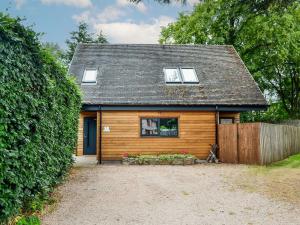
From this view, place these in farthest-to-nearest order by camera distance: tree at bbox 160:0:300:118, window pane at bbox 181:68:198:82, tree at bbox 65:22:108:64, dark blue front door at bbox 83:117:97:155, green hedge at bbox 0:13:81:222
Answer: tree at bbox 65:22:108:64
tree at bbox 160:0:300:118
dark blue front door at bbox 83:117:97:155
window pane at bbox 181:68:198:82
green hedge at bbox 0:13:81:222

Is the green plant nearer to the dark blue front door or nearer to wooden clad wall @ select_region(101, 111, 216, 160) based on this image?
wooden clad wall @ select_region(101, 111, 216, 160)

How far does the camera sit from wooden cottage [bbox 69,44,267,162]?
16328mm

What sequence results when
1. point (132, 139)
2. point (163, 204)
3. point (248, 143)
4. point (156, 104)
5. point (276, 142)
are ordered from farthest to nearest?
1. point (132, 139)
2. point (156, 104)
3. point (276, 142)
4. point (248, 143)
5. point (163, 204)

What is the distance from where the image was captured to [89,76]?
59.1 feet

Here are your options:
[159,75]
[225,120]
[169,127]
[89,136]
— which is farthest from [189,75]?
[89,136]

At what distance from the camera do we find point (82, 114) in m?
18.3

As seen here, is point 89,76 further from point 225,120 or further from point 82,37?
point 82,37

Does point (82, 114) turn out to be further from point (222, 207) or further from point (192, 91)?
point (222, 207)

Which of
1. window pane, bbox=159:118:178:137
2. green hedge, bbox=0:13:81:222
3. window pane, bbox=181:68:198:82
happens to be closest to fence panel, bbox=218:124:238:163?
window pane, bbox=159:118:178:137

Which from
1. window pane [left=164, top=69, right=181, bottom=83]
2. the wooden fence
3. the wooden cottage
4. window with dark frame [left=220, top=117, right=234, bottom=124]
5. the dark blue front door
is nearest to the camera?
the wooden fence

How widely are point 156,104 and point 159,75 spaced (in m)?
2.61

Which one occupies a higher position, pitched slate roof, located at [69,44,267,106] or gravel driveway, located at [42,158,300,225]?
pitched slate roof, located at [69,44,267,106]

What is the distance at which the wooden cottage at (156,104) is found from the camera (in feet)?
53.6

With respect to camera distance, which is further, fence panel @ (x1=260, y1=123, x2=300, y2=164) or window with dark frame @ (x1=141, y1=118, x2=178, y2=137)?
window with dark frame @ (x1=141, y1=118, x2=178, y2=137)
